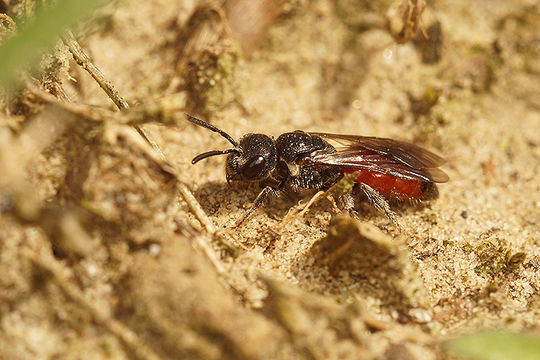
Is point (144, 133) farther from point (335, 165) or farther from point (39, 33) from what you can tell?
point (335, 165)

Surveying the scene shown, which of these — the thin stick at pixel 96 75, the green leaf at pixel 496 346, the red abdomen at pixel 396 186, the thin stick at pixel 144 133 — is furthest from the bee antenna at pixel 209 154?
the green leaf at pixel 496 346

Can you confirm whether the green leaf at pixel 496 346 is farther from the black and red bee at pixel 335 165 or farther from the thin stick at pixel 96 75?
the thin stick at pixel 96 75

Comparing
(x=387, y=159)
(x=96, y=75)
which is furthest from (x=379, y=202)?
(x=96, y=75)

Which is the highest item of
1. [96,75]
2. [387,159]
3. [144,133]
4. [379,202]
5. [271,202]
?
[387,159]

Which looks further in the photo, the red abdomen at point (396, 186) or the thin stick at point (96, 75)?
the red abdomen at point (396, 186)

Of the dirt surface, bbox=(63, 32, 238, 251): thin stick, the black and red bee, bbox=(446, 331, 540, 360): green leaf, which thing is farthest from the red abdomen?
bbox=(446, 331, 540, 360): green leaf

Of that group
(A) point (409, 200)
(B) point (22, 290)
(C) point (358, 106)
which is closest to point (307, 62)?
(C) point (358, 106)

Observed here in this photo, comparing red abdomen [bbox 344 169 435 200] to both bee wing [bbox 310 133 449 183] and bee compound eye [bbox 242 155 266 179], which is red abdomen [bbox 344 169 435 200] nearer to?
bee wing [bbox 310 133 449 183]

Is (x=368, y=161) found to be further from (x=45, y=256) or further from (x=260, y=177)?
(x=45, y=256)
